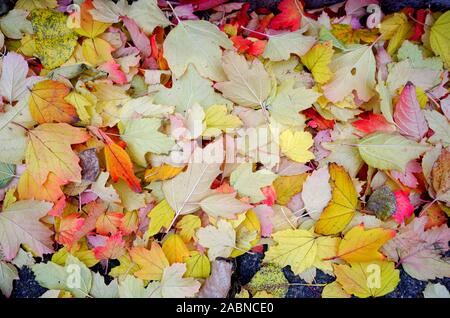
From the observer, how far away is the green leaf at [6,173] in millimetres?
1121

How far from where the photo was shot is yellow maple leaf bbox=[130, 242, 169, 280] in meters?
1.06

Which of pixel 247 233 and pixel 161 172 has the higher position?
pixel 161 172

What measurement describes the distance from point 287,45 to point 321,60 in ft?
0.32

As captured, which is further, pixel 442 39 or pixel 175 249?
pixel 442 39

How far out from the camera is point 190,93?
3.75 feet

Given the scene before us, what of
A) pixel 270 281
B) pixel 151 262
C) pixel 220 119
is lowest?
pixel 270 281

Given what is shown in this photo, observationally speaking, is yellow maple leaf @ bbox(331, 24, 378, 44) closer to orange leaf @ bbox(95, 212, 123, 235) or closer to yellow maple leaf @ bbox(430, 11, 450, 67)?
yellow maple leaf @ bbox(430, 11, 450, 67)

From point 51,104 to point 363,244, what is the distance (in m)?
0.82

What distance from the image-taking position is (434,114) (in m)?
1.16

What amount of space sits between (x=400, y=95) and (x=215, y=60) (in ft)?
1.55

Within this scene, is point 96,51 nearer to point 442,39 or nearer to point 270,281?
point 270,281

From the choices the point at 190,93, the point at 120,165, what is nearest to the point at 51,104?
the point at 120,165
